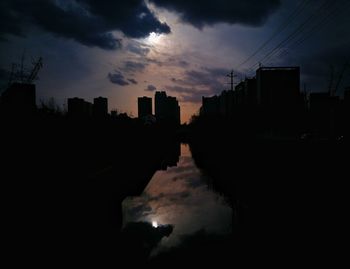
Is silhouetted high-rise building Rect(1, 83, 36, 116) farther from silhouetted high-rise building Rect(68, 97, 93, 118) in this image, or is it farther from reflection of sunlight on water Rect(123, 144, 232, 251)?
reflection of sunlight on water Rect(123, 144, 232, 251)

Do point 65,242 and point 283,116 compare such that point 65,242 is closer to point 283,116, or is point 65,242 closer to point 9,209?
point 9,209

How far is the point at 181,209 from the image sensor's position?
1170 centimetres

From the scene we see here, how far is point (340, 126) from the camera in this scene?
52.9 metres

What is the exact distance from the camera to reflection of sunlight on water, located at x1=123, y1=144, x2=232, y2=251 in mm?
9238

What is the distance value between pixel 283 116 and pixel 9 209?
55.6 meters

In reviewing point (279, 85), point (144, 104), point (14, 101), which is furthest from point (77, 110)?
point (144, 104)

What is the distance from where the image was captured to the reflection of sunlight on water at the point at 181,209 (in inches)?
364

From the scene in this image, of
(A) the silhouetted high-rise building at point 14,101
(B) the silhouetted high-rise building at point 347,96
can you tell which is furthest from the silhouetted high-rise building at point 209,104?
(A) the silhouetted high-rise building at point 14,101

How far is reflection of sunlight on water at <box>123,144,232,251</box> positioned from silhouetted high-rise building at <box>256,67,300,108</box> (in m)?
60.0

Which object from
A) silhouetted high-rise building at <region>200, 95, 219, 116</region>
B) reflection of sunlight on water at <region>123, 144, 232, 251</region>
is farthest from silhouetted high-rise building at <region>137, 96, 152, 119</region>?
reflection of sunlight on water at <region>123, 144, 232, 251</region>

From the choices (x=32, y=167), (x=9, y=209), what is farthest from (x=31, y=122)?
(x=9, y=209)

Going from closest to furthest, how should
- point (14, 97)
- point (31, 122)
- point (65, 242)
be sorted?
point (65, 242)
point (31, 122)
point (14, 97)

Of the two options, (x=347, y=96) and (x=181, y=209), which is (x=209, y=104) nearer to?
(x=347, y=96)

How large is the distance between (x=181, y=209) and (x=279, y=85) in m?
67.4
